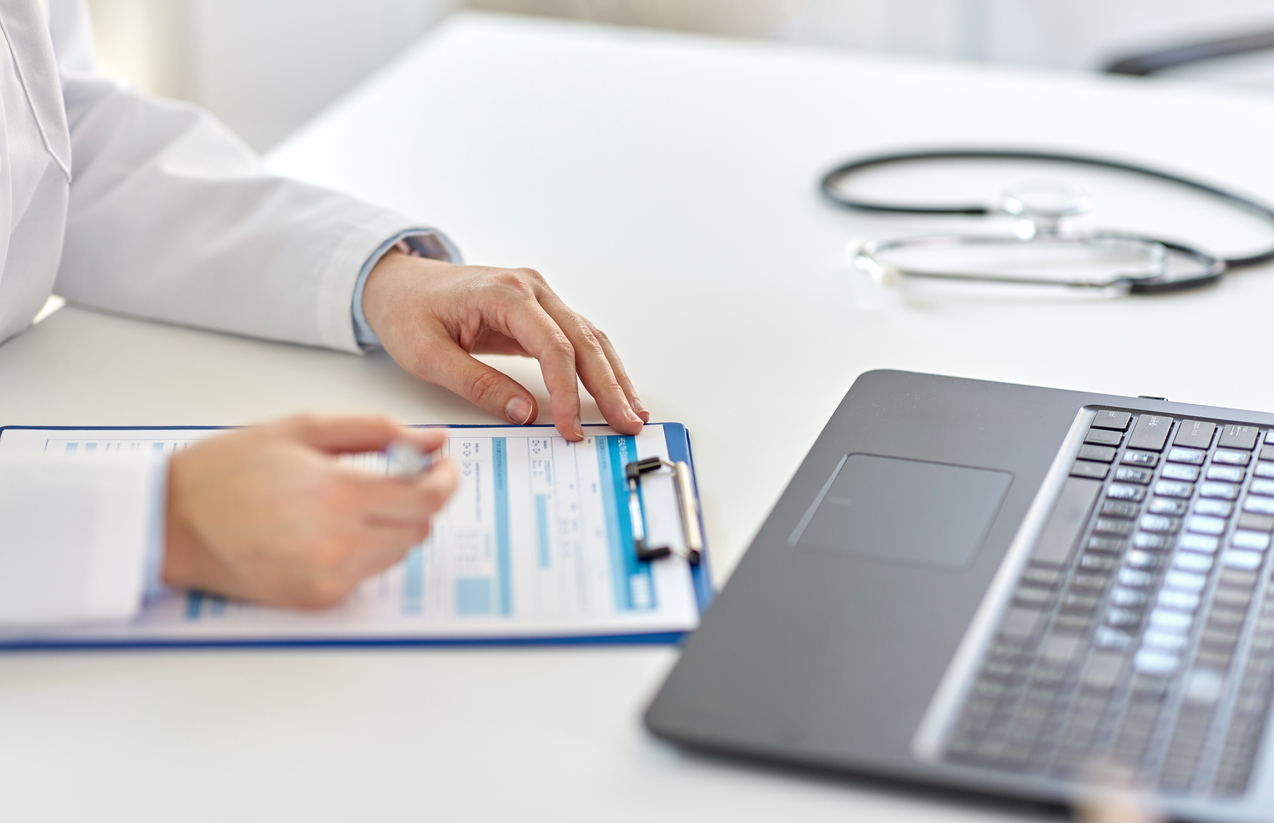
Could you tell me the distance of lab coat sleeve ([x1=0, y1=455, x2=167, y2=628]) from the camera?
51 centimetres

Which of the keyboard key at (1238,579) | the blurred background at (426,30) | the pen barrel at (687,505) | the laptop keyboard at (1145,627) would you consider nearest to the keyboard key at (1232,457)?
the laptop keyboard at (1145,627)

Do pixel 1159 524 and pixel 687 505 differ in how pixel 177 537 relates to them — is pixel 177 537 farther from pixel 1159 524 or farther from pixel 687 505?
pixel 1159 524

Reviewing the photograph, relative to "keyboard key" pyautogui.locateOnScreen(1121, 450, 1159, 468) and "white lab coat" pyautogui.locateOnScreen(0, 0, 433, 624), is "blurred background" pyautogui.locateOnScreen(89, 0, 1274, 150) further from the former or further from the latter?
"keyboard key" pyautogui.locateOnScreen(1121, 450, 1159, 468)

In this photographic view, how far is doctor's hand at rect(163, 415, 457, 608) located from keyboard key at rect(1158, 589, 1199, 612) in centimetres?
31

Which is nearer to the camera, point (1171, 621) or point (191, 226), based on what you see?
point (1171, 621)

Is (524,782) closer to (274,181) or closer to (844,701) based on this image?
(844,701)

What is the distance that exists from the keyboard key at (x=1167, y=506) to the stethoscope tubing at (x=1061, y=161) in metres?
0.34

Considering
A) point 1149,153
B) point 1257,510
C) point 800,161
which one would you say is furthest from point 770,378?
point 1149,153

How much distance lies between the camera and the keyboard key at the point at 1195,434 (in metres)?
0.63

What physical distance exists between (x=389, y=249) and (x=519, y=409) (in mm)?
192

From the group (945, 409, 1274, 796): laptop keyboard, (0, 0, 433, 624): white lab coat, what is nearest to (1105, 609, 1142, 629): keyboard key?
(945, 409, 1274, 796): laptop keyboard

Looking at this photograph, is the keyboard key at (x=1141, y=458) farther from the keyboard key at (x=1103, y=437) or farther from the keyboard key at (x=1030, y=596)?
the keyboard key at (x=1030, y=596)

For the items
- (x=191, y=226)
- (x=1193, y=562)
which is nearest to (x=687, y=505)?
(x=1193, y=562)

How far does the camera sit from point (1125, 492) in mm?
587
